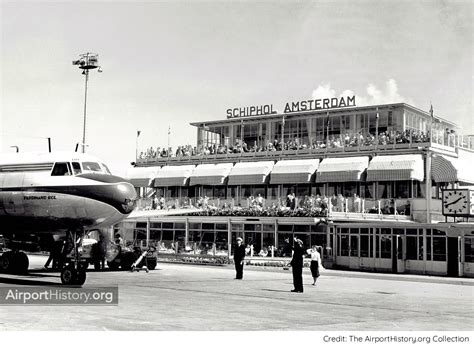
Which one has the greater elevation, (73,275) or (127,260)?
(73,275)

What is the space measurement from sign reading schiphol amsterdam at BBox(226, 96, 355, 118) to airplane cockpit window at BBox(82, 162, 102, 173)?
33.2 m

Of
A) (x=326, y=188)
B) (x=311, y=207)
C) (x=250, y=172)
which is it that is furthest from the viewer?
(x=250, y=172)

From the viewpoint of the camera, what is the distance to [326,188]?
49906mm

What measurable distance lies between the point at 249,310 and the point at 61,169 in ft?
29.5

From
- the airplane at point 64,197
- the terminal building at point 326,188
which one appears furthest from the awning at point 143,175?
the airplane at point 64,197

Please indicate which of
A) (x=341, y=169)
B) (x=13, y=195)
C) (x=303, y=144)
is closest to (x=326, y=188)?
(x=341, y=169)

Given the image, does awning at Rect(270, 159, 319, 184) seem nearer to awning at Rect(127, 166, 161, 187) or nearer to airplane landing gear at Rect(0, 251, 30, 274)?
awning at Rect(127, 166, 161, 187)

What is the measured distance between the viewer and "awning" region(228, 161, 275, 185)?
171 feet

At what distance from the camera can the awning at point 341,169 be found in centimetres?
4706

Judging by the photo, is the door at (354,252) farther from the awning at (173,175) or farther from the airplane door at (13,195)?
the airplane door at (13,195)

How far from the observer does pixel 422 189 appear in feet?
150

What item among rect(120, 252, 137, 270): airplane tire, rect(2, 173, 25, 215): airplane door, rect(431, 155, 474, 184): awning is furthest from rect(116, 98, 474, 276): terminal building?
rect(2, 173, 25, 215): airplane door

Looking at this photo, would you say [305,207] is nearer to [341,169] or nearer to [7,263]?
[341,169]

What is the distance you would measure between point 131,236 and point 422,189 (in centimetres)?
2388
